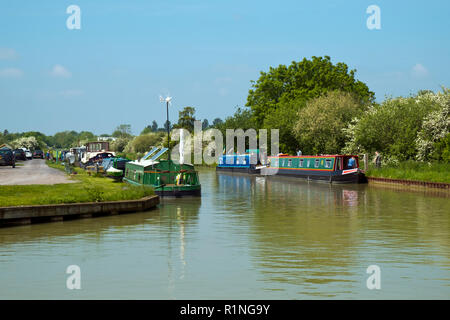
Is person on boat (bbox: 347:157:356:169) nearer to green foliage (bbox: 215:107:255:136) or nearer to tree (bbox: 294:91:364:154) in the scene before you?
tree (bbox: 294:91:364:154)

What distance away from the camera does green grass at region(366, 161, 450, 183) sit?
127 feet

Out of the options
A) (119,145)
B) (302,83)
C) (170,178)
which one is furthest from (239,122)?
(119,145)

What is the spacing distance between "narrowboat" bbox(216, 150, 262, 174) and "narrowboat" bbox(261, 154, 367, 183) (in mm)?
8118

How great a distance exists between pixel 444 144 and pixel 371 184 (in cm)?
619

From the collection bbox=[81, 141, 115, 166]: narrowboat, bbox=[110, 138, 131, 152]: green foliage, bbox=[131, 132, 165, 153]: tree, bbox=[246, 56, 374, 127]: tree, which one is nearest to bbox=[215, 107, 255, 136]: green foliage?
bbox=[246, 56, 374, 127]: tree

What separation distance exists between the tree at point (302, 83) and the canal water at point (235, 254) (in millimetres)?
48009

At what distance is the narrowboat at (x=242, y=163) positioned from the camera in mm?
65738

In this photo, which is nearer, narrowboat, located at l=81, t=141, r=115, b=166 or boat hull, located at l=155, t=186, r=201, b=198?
boat hull, located at l=155, t=186, r=201, b=198

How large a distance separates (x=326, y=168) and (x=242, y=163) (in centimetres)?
2113

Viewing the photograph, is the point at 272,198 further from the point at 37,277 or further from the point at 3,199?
the point at 37,277

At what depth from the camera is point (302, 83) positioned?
76.5 meters

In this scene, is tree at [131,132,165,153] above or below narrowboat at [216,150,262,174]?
above

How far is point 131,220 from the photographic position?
23.0 metres

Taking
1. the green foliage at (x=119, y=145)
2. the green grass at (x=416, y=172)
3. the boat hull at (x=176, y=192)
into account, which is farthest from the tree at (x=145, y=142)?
the boat hull at (x=176, y=192)
